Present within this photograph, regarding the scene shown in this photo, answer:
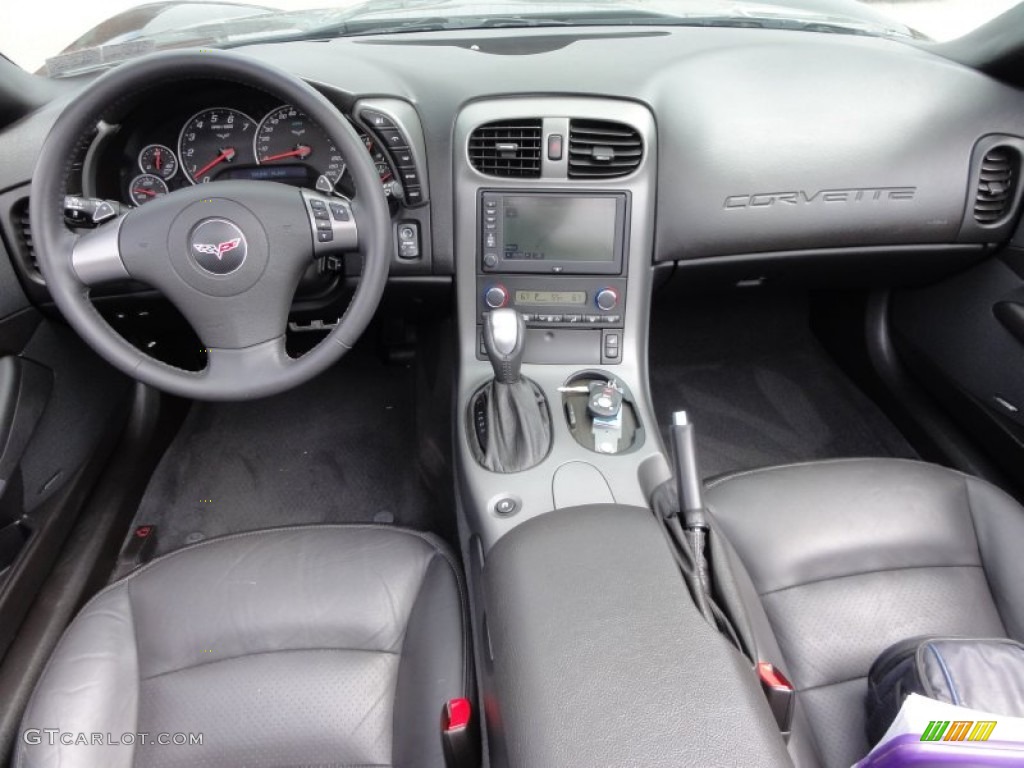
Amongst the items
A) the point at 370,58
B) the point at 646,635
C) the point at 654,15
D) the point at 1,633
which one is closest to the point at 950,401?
the point at 654,15

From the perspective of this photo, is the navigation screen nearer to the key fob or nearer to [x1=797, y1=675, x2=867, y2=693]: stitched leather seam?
the key fob

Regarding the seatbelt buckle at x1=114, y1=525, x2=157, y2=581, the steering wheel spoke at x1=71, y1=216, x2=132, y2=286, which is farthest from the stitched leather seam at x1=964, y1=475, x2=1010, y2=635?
the seatbelt buckle at x1=114, y1=525, x2=157, y2=581

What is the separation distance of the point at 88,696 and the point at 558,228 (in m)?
1.16

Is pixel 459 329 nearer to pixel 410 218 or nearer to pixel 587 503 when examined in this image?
pixel 410 218

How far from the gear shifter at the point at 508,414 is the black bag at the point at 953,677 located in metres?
0.63

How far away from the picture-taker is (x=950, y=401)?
1893mm

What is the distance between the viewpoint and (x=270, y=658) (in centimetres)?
110

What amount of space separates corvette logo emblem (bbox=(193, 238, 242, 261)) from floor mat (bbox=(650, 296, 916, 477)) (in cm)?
137

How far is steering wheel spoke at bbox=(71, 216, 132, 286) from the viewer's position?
1110 millimetres

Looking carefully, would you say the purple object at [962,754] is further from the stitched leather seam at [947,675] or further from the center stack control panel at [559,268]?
the center stack control panel at [559,268]

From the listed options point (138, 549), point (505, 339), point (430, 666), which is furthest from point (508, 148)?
point (138, 549)

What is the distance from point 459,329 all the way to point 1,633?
1094 mm

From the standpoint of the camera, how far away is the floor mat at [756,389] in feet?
6.73

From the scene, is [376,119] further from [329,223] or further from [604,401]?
[604,401]
